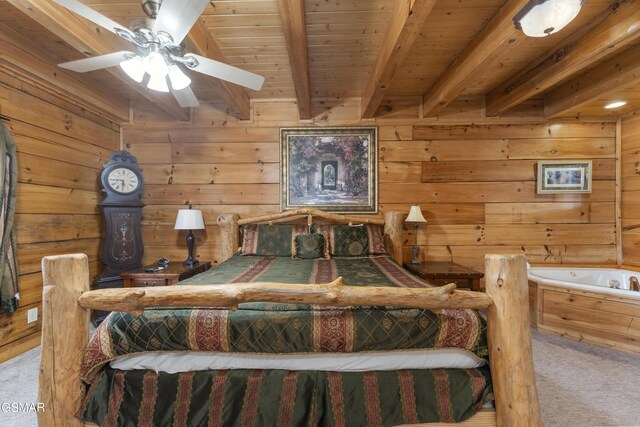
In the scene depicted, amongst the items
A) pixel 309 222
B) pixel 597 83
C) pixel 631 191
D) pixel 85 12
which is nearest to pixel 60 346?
pixel 85 12

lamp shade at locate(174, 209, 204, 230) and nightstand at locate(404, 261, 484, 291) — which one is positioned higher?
lamp shade at locate(174, 209, 204, 230)

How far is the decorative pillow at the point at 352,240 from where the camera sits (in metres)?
2.70

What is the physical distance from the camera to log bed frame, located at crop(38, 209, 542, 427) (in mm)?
Answer: 1104

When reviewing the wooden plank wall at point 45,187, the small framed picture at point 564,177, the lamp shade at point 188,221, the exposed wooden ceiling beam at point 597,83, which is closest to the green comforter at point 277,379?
the lamp shade at point 188,221

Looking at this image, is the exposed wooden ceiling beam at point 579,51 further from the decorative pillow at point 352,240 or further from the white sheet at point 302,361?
the white sheet at point 302,361

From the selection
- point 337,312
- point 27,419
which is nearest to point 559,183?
point 337,312

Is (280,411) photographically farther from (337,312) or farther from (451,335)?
(451,335)

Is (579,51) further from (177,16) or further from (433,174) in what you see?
(177,16)

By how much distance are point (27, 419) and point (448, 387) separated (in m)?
2.23

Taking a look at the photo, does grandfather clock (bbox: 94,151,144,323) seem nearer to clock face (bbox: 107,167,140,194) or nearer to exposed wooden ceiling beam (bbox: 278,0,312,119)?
clock face (bbox: 107,167,140,194)

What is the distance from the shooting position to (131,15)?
6.13 ft

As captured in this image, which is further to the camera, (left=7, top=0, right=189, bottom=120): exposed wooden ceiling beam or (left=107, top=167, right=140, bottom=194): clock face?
(left=107, top=167, right=140, bottom=194): clock face

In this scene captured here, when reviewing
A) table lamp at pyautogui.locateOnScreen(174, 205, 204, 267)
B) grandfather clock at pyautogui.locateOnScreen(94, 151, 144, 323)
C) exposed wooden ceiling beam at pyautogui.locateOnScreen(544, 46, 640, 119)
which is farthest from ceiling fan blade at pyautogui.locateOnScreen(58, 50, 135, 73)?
exposed wooden ceiling beam at pyautogui.locateOnScreen(544, 46, 640, 119)

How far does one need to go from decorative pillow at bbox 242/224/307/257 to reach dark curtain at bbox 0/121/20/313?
1.69 m
